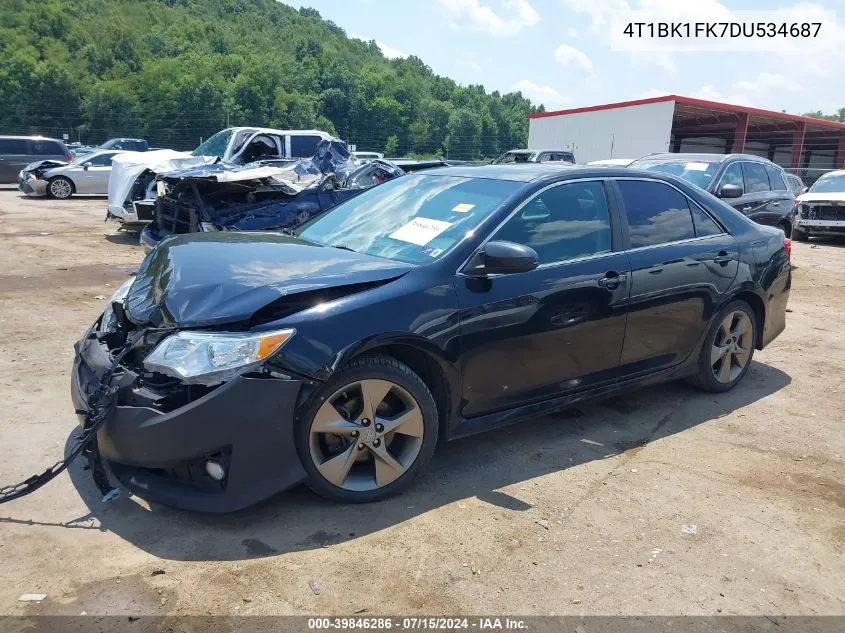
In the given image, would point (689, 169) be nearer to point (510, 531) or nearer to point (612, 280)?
point (612, 280)

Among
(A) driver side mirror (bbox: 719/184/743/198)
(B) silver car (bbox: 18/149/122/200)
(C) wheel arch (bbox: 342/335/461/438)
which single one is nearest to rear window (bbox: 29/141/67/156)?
(B) silver car (bbox: 18/149/122/200)

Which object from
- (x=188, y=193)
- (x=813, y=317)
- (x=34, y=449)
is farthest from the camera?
(x=188, y=193)

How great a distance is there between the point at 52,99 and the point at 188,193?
62970 mm

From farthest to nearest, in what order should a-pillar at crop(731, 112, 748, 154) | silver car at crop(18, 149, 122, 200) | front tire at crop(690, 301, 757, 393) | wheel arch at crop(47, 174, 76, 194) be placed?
a-pillar at crop(731, 112, 748, 154), wheel arch at crop(47, 174, 76, 194), silver car at crop(18, 149, 122, 200), front tire at crop(690, 301, 757, 393)

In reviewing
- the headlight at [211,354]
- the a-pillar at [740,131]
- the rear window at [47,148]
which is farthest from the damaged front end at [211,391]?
the a-pillar at [740,131]

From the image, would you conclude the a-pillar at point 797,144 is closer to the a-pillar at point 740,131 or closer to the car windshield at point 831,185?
the a-pillar at point 740,131

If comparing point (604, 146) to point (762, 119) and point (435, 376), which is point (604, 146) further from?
point (435, 376)

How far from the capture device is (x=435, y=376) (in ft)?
11.1

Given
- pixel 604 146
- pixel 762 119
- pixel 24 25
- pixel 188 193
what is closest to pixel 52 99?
pixel 24 25

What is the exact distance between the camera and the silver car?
19047 millimetres

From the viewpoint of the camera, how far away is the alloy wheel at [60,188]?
758 inches

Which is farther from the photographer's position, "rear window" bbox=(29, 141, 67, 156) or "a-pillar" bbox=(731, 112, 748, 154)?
"a-pillar" bbox=(731, 112, 748, 154)

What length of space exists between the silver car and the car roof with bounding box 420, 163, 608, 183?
1787 centimetres

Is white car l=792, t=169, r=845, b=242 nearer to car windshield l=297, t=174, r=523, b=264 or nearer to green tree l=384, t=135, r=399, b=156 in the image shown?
car windshield l=297, t=174, r=523, b=264
